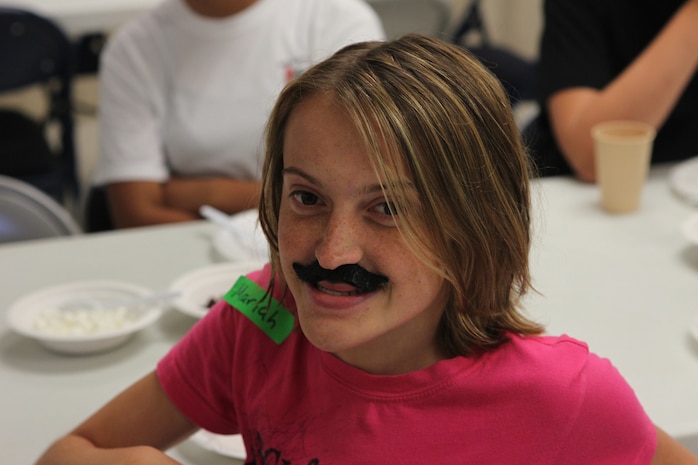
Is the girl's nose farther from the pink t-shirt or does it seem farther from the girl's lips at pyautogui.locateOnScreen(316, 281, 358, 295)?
the pink t-shirt

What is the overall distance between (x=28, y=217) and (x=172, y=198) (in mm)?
339

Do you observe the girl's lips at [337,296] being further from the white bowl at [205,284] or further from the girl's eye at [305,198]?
the white bowl at [205,284]

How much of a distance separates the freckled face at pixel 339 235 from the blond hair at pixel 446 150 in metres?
0.01

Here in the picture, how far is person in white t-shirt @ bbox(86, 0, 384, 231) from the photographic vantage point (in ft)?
6.25

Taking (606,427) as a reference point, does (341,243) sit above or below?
above

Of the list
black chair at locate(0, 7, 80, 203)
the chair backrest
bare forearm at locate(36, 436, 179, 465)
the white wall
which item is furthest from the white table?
the white wall

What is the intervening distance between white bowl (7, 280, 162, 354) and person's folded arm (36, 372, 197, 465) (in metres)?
0.21

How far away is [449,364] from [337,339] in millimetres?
119

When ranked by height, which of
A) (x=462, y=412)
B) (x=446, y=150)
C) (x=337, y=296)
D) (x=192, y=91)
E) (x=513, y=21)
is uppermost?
(x=446, y=150)

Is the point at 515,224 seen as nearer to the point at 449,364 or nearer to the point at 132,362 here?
the point at 449,364

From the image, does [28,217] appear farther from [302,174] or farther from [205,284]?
[302,174]

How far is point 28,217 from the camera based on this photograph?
167 centimetres

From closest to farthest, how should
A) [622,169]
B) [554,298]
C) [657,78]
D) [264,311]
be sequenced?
[264,311], [554,298], [622,169], [657,78]

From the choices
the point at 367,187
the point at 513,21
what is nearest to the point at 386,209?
the point at 367,187
